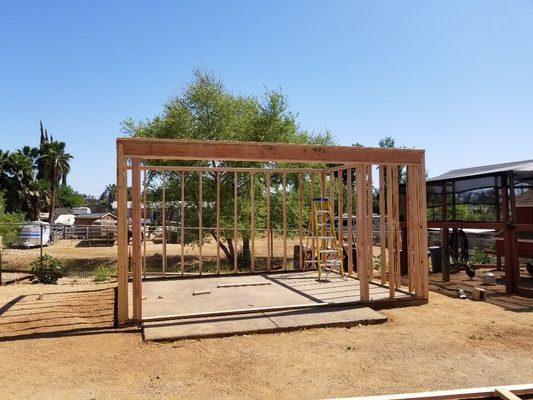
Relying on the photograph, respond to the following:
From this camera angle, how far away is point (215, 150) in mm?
6027

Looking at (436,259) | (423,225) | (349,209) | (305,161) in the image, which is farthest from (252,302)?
(436,259)

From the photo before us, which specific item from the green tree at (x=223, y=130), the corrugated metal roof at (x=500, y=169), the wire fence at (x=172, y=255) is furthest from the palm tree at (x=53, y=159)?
the corrugated metal roof at (x=500, y=169)

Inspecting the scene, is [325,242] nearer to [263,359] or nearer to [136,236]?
[136,236]

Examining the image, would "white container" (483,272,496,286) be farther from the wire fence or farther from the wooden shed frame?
the wire fence

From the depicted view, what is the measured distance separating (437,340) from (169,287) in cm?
497

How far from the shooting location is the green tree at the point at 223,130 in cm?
1614

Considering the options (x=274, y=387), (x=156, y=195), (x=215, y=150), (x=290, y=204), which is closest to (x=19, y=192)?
(x=156, y=195)

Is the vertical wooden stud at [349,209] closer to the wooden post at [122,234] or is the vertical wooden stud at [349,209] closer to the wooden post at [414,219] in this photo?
the wooden post at [414,219]

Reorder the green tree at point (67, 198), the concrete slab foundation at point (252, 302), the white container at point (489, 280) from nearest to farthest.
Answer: the concrete slab foundation at point (252, 302) → the white container at point (489, 280) → the green tree at point (67, 198)

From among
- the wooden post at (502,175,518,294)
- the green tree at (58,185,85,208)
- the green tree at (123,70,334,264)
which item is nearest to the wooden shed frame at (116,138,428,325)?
the wooden post at (502,175,518,294)

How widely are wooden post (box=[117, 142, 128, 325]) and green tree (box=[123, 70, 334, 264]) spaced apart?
10082mm

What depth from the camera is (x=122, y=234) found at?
17.5 ft

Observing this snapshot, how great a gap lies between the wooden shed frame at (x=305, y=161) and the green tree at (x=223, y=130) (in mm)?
→ 8689

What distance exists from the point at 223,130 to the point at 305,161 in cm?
1068
